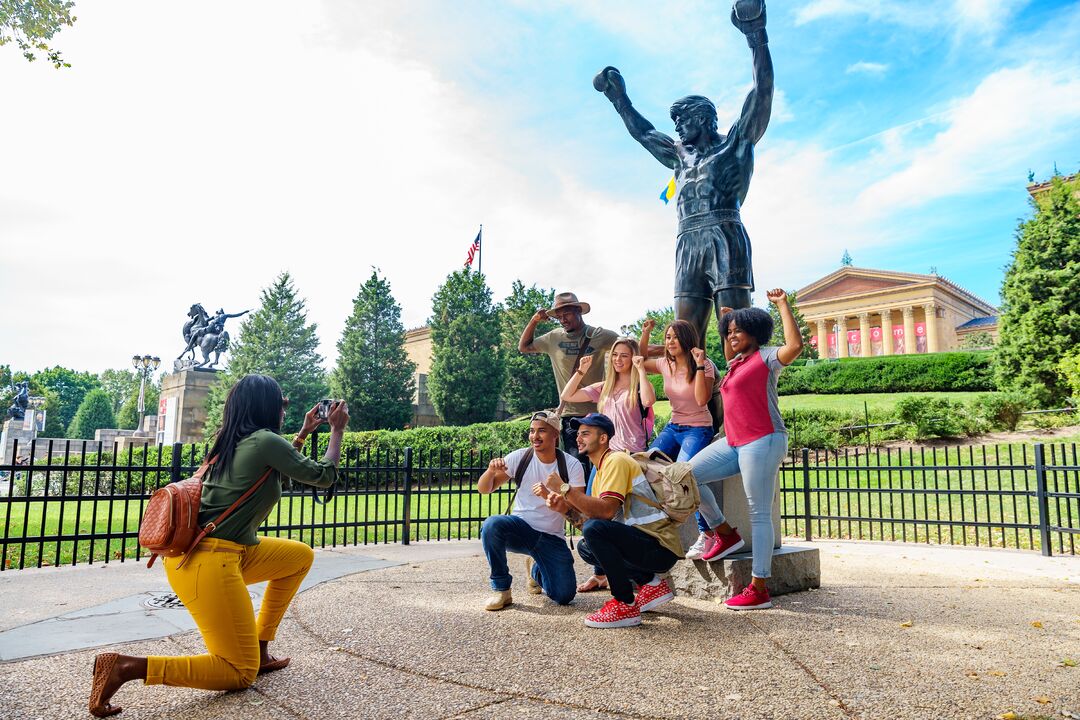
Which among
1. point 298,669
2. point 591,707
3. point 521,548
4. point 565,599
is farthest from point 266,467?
point 565,599

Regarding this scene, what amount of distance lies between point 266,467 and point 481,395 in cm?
2750

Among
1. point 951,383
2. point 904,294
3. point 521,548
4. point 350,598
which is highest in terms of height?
point 904,294

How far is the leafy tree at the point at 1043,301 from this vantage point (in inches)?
881

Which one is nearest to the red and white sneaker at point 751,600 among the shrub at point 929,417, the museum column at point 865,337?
the shrub at point 929,417

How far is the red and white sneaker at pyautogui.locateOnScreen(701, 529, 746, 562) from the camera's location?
4812mm

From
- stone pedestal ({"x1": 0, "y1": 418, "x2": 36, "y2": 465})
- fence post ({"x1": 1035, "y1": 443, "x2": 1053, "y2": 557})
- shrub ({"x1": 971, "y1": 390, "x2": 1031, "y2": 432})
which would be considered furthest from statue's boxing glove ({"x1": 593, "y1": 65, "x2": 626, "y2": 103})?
stone pedestal ({"x1": 0, "y1": 418, "x2": 36, "y2": 465})

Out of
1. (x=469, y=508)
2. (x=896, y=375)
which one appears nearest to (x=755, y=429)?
(x=469, y=508)

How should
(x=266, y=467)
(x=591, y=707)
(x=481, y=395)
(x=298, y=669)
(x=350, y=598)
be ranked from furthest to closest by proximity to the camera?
(x=481, y=395)
(x=350, y=598)
(x=298, y=669)
(x=266, y=467)
(x=591, y=707)

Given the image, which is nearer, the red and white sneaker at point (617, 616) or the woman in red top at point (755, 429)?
the red and white sneaker at point (617, 616)

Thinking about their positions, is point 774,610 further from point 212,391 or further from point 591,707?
point 212,391

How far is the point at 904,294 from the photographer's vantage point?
2544 inches

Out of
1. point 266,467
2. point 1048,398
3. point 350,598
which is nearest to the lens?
point 266,467

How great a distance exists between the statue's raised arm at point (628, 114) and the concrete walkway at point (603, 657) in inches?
170

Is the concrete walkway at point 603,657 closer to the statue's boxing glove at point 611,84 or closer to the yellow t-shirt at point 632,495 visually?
the yellow t-shirt at point 632,495
